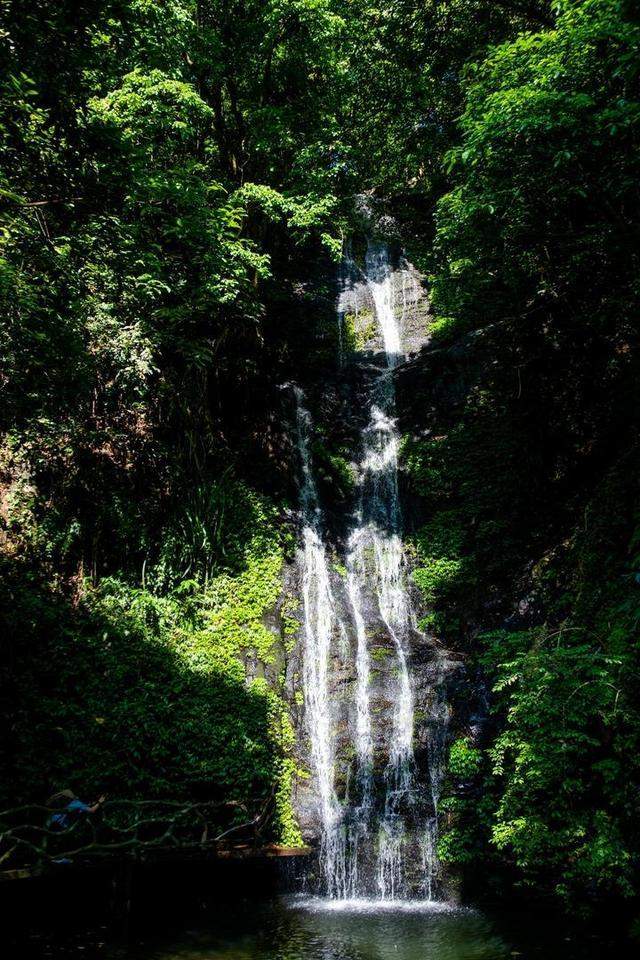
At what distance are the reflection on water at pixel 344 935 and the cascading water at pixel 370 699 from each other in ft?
1.48

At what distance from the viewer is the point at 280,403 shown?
1320cm

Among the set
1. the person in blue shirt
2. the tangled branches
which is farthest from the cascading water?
the person in blue shirt

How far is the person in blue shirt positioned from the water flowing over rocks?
2.87m

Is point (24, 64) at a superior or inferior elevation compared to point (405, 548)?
superior

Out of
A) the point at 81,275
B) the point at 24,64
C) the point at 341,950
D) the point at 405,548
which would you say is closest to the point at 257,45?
the point at 81,275

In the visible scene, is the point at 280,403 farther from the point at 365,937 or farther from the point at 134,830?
Answer: the point at 365,937

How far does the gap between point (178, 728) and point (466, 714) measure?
4.02 meters

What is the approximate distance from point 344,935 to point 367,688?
10.8 feet

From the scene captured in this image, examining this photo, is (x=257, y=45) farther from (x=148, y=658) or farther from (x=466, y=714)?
(x=466, y=714)

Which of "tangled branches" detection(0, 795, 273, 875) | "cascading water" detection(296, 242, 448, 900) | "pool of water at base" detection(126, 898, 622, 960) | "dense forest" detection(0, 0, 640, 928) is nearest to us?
"pool of water at base" detection(126, 898, 622, 960)

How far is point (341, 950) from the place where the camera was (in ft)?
18.5

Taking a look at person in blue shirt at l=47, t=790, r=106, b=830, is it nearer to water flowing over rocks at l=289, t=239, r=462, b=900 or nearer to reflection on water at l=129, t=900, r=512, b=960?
reflection on water at l=129, t=900, r=512, b=960

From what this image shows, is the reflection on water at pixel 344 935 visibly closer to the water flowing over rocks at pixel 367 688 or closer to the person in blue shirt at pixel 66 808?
the water flowing over rocks at pixel 367 688

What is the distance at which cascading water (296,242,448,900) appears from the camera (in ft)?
23.7
